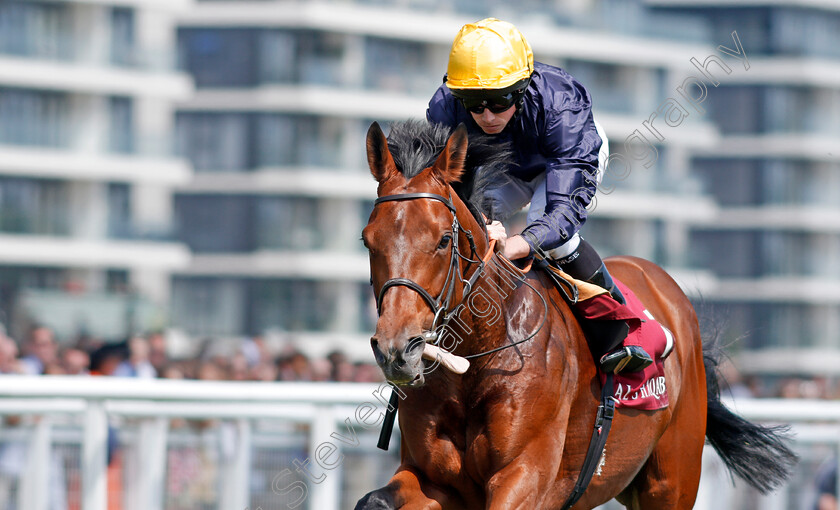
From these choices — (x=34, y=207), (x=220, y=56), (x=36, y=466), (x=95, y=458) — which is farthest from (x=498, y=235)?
(x=220, y=56)

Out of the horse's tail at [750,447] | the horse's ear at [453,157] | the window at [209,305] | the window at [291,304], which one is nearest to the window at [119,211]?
the window at [209,305]

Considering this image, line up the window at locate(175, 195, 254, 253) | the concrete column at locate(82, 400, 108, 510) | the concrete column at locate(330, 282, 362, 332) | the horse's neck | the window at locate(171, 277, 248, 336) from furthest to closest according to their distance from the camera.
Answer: the window at locate(175, 195, 254, 253), the window at locate(171, 277, 248, 336), the concrete column at locate(330, 282, 362, 332), the concrete column at locate(82, 400, 108, 510), the horse's neck

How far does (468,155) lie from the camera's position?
3.69 metres

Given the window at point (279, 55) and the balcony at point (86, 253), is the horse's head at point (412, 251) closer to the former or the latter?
the balcony at point (86, 253)

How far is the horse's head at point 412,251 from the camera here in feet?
9.99

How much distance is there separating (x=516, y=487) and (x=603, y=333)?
2.75 feet

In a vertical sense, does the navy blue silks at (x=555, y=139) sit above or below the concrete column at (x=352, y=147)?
above

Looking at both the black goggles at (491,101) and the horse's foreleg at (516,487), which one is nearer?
the horse's foreleg at (516,487)

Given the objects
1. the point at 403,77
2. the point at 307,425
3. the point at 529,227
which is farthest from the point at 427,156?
the point at 403,77

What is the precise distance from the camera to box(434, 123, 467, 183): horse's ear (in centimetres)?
347

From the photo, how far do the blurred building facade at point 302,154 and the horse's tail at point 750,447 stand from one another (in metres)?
27.3

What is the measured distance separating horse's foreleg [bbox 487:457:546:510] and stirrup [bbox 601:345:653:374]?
0.61 m

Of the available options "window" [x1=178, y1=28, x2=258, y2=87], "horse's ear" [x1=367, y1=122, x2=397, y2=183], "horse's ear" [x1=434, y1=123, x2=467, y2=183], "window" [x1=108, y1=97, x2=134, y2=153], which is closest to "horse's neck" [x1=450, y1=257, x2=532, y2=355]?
"horse's ear" [x1=434, y1=123, x2=467, y2=183]

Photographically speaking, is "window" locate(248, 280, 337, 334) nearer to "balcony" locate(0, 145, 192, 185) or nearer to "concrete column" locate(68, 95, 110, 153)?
"balcony" locate(0, 145, 192, 185)
